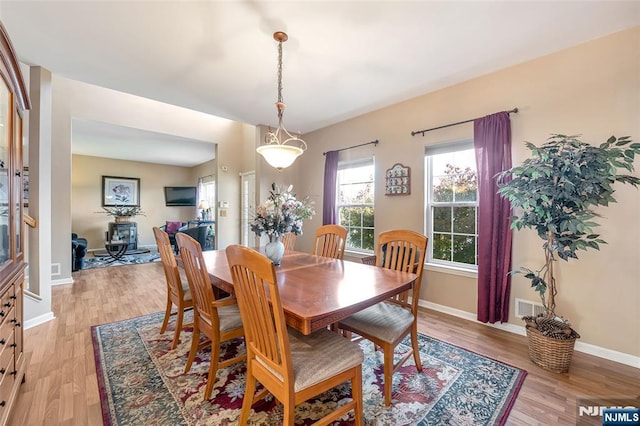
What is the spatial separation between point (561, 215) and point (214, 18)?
3021 millimetres

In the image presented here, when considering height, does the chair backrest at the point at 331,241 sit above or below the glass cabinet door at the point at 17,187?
below

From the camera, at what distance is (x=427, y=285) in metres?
3.33

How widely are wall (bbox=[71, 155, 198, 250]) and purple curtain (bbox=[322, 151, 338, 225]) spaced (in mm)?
6324

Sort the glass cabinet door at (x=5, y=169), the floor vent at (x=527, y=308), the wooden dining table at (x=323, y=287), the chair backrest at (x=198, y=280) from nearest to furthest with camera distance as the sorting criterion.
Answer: the wooden dining table at (x=323, y=287)
the glass cabinet door at (x=5, y=169)
the chair backrest at (x=198, y=280)
the floor vent at (x=527, y=308)

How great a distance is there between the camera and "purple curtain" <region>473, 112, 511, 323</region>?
104 inches

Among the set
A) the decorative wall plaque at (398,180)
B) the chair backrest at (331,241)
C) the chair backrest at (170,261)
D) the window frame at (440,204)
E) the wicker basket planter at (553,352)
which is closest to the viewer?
the wicker basket planter at (553,352)

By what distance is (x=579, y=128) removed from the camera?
92.6 inches

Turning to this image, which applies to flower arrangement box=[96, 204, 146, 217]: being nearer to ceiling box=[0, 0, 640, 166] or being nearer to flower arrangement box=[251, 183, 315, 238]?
ceiling box=[0, 0, 640, 166]

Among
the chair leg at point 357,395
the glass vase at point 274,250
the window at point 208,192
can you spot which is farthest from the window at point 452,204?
the window at point 208,192

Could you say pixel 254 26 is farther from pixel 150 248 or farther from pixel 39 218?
pixel 150 248

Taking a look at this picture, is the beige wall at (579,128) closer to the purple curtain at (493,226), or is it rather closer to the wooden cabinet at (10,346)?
the purple curtain at (493,226)

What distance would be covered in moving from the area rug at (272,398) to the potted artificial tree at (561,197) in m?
0.33

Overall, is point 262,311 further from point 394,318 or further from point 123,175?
point 123,175

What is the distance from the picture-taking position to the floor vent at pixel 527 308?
2.53 metres
